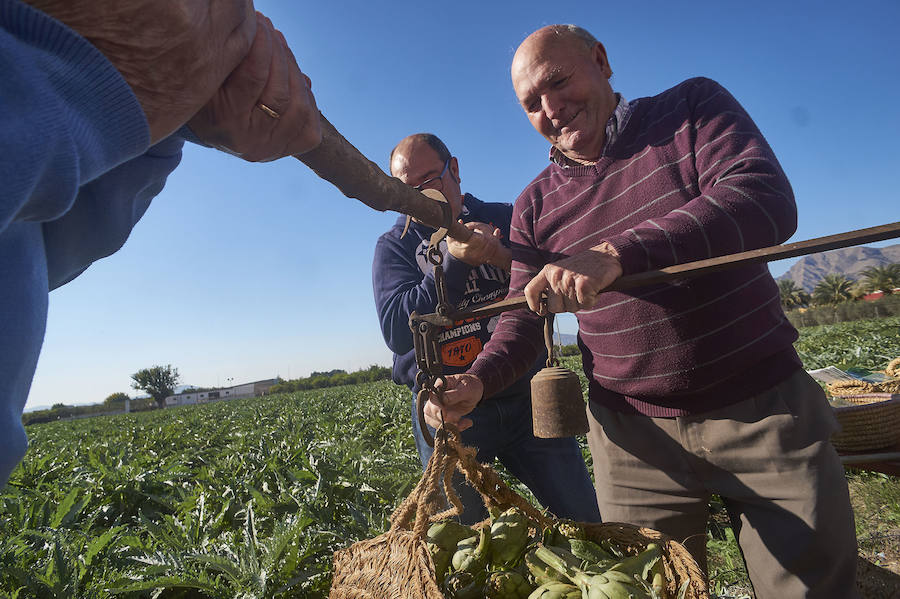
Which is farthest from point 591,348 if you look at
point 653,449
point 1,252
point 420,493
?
point 1,252

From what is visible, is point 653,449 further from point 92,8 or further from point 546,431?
point 92,8

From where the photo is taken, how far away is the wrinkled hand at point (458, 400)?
1.80 meters

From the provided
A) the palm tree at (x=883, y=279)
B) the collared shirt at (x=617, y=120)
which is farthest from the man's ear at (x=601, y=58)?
the palm tree at (x=883, y=279)

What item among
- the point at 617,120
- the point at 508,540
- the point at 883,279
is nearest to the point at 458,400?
the point at 508,540

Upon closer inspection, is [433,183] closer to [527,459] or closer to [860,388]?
[527,459]

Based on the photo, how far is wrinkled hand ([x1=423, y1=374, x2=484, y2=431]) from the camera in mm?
1801

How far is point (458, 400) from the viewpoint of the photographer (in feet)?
5.92

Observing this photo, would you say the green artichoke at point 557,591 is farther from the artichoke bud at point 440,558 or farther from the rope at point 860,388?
the rope at point 860,388

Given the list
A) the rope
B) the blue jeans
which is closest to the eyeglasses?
the blue jeans

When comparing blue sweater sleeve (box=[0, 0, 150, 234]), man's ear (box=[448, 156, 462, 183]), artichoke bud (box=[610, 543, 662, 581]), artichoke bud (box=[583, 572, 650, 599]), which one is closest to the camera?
blue sweater sleeve (box=[0, 0, 150, 234])

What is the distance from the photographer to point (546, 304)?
152 centimetres

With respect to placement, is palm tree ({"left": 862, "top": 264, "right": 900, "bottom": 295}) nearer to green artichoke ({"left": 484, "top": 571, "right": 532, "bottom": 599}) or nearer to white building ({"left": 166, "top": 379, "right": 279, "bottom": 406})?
green artichoke ({"left": 484, "top": 571, "right": 532, "bottom": 599})

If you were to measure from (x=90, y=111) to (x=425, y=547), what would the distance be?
3.71 ft

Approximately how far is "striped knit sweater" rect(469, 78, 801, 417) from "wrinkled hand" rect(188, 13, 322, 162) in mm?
995
